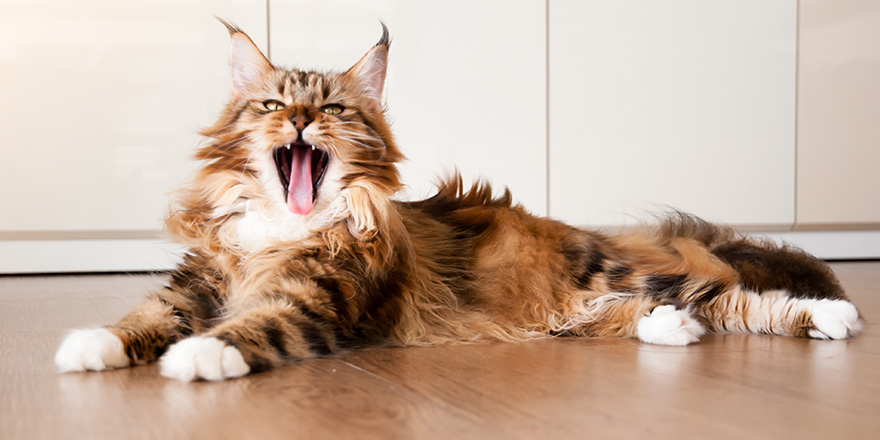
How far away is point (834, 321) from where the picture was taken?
162 cm

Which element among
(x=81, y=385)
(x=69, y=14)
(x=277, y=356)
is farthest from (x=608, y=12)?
(x=81, y=385)

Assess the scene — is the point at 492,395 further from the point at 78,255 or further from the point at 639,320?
the point at 78,255

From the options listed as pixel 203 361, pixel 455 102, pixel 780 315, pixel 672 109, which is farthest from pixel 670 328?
pixel 672 109

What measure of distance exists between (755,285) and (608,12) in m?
2.16

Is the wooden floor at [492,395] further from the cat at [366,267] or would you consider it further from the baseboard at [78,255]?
the baseboard at [78,255]

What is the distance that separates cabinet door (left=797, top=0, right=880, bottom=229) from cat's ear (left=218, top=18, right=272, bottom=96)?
309 cm

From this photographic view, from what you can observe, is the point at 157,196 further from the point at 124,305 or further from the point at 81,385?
the point at 81,385

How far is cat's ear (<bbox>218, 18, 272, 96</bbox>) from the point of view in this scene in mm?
1672

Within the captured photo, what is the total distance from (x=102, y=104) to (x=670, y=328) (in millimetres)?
2734

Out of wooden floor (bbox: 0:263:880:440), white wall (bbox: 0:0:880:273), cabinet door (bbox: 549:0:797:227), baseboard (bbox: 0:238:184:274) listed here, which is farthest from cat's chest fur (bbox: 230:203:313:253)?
cabinet door (bbox: 549:0:797:227)

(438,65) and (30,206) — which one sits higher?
(438,65)

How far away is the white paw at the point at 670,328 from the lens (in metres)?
1.58

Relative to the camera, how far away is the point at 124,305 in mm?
2291

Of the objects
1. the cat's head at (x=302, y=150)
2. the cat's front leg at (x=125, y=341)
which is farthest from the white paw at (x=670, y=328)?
the cat's front leg at (x=125, y=341)
